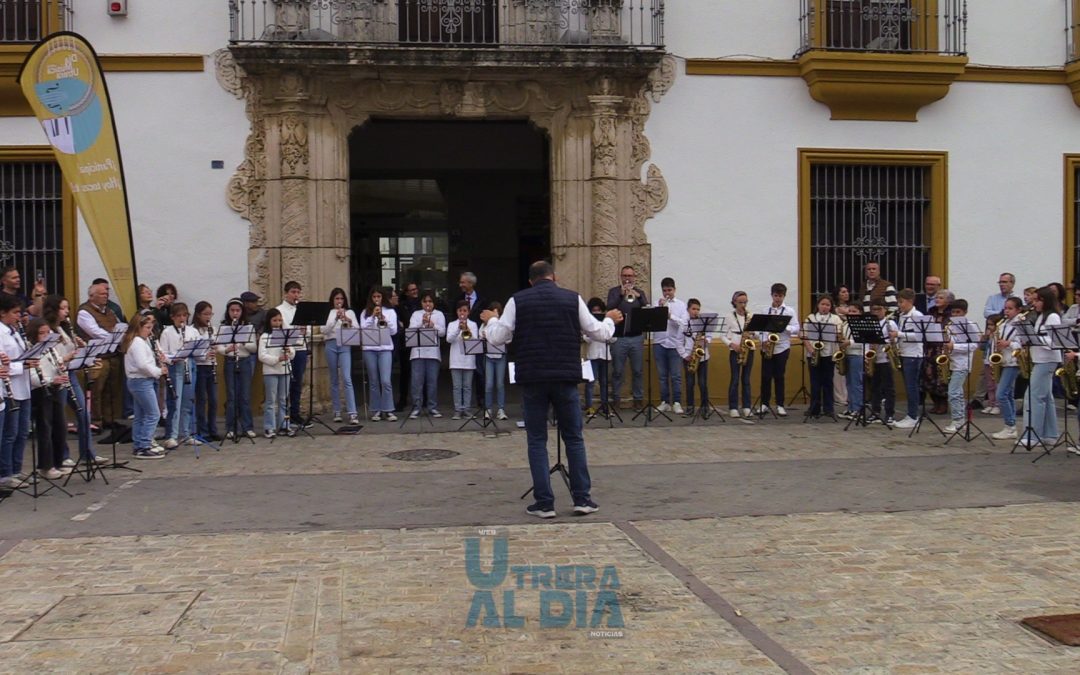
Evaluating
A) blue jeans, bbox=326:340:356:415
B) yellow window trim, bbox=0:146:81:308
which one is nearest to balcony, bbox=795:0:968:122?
blue jeans, bbox=326:340:356:415

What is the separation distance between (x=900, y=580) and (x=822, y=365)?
8.67 meters

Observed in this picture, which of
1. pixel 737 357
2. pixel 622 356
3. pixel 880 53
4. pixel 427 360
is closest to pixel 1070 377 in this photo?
pixel 737 357

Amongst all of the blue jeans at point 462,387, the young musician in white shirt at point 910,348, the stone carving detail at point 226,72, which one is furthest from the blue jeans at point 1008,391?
the stone carving detail at point 226,72

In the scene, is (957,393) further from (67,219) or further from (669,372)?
(67,219)

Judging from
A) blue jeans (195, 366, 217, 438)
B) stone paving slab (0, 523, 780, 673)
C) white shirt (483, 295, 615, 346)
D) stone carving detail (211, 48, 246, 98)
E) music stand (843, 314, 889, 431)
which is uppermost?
stone carving detail (211, 48, 246, 98)

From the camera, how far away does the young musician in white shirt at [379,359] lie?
15.3 meters

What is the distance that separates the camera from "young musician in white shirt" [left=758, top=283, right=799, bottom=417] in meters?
15.8

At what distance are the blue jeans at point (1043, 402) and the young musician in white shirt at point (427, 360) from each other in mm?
7330

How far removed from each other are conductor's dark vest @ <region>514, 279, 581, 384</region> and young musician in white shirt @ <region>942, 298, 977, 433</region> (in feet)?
20.1

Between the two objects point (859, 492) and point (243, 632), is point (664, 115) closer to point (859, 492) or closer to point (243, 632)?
point (859, 492)

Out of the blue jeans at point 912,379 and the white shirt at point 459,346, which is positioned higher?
the white shirt at point 459,346

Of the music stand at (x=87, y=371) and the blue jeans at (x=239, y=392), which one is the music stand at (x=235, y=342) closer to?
the blue jeans at (x=239, y=392)

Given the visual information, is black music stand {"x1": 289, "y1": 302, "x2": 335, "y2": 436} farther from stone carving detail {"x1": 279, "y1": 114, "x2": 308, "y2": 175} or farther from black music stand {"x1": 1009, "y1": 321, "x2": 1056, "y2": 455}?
black music stand {"x1": 1009, "y1": 321, "x2": 1056, "y2": 455}

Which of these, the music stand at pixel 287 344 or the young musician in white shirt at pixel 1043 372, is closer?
the young musician in white shirt at pixel 1043 372
